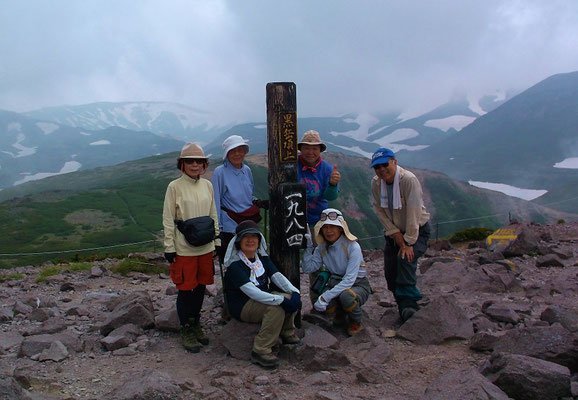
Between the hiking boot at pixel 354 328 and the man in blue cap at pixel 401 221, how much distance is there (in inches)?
31.1

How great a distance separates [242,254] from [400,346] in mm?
2350

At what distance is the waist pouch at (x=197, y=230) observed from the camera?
5.72 metres

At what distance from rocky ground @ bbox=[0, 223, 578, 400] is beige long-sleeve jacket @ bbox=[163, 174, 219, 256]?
1116 millimetres

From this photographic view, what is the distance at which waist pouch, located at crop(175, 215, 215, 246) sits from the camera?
5723 mm

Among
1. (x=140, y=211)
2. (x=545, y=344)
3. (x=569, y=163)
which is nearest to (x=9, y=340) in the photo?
(x=545, y=344)

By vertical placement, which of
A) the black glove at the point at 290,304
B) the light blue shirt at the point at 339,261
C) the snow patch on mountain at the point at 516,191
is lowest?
the snow patch on mountain at the point at 516,191

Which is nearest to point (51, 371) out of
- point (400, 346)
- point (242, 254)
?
point (242, 254)

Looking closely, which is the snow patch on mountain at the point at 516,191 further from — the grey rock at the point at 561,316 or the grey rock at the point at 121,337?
the grey rock at the point at 121,337

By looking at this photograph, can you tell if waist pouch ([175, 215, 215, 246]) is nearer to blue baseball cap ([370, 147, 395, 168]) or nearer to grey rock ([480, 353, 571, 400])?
blue baseball cap ([370, 147, 395, 168])

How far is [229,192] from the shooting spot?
6250 mm

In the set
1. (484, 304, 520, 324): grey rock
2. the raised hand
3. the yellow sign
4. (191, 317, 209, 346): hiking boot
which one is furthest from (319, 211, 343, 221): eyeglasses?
the yellow sign

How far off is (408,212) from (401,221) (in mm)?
281

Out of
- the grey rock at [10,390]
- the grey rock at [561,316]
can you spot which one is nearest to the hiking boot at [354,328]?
the grey rock at [561,316]

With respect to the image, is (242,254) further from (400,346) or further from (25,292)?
(25,292)
